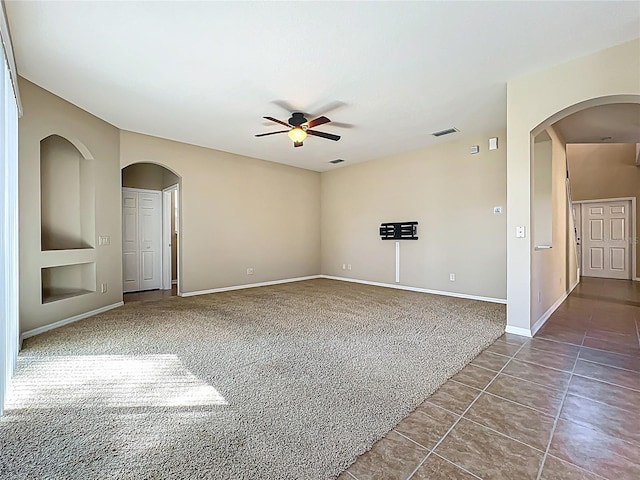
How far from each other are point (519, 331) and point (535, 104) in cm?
239

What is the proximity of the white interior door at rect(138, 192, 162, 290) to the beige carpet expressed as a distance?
7.74 ft

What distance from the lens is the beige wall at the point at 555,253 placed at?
3533mm

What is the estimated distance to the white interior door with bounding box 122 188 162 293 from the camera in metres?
→ 6.10

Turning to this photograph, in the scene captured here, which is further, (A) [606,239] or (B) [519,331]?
(A) [606,239]

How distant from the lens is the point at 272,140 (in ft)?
17.4

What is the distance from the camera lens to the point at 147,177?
21.0 ft

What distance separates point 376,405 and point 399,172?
5.07 meters

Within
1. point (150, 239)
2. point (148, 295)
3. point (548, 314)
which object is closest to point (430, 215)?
point (548, 314)

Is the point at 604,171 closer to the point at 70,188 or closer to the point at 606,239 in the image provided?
the point at 606,239

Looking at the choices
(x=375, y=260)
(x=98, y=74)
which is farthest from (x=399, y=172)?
(x=98, y=74)

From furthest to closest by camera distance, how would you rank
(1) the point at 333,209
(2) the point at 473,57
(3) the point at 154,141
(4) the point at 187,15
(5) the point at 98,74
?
(1) the point at 333,209
(3) the point at 154,141
(5) the point at 98,74
(2) the point at 473,57
(4) the point at 187,15

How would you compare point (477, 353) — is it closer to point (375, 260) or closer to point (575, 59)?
point (575, 59)

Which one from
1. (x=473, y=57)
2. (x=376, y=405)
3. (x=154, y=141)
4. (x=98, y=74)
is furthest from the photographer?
(x=154, y=141)

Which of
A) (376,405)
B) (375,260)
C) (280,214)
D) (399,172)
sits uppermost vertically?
(399,172)
